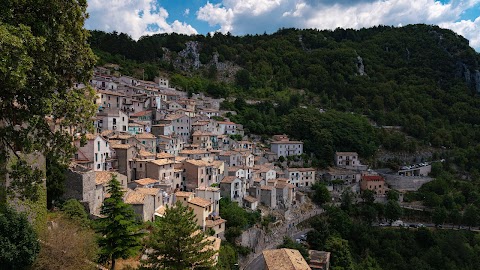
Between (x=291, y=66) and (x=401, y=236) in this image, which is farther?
(x=291, y=66)

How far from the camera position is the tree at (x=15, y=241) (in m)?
12.3

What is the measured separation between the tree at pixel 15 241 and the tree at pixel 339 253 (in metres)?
29.0

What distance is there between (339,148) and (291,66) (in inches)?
1938

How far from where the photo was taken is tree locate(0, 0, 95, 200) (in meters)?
7.74

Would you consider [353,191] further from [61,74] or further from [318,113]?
[61,74]

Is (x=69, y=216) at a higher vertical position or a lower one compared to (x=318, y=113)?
lower

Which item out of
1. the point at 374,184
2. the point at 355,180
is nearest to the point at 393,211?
the point at 374,184

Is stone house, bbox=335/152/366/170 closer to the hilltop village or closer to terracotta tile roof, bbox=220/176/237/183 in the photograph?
the hilltop village

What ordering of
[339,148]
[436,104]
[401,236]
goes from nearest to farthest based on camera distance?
[401,236], [339,148], [436,104]

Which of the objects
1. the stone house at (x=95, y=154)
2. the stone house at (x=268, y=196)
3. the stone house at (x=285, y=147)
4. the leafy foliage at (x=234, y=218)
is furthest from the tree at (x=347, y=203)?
the stone house at (x=95, y=154)

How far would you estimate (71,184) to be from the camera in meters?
23.1

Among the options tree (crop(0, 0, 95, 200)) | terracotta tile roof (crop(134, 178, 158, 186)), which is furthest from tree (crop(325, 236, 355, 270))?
tree (crop(0, 0, 95, 200))

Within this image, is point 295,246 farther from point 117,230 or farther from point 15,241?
point 15,241

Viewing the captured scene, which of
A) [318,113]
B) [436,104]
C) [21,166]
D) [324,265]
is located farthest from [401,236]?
[436,104]
